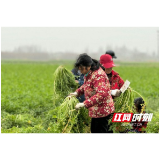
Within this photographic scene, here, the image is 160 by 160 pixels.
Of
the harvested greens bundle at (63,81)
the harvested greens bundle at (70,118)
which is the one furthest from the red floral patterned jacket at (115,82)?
the harvested greens bundle at (63,81)

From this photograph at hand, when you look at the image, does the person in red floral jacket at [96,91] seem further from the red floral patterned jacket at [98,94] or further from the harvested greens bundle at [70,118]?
the harvested greens bundle at [70,118]

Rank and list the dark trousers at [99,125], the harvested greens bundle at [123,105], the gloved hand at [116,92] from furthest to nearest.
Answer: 1. the harvested greens bundle at [123,105]
2. the gloved hand at [116,92]
3. the dark trousers at [99,125]

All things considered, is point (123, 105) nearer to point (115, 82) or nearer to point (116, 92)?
point (116, 92)

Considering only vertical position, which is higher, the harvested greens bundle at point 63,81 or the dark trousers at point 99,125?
the harvested greens bundle at point 63,81

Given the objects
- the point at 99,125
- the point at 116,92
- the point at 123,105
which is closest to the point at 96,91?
the point at 99,125

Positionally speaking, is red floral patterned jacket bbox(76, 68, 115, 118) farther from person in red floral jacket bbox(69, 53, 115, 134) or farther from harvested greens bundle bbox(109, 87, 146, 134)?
harvested greens bundle bbox(109, 87, 146, 134)

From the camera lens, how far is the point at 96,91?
2.99 meters

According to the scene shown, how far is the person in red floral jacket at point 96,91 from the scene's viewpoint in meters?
2.96

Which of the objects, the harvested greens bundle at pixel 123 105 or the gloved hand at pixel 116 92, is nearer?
the gloved hand at pixel 116 92

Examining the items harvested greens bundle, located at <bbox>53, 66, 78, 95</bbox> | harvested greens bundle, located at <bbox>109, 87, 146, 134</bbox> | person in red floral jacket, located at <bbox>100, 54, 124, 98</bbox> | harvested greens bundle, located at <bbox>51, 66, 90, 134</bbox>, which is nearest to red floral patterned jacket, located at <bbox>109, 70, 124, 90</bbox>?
person in red floral jacket, located at <bbox>100, 54, 124, 98</bbox>

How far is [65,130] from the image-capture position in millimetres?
3398

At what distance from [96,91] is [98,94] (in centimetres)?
6
